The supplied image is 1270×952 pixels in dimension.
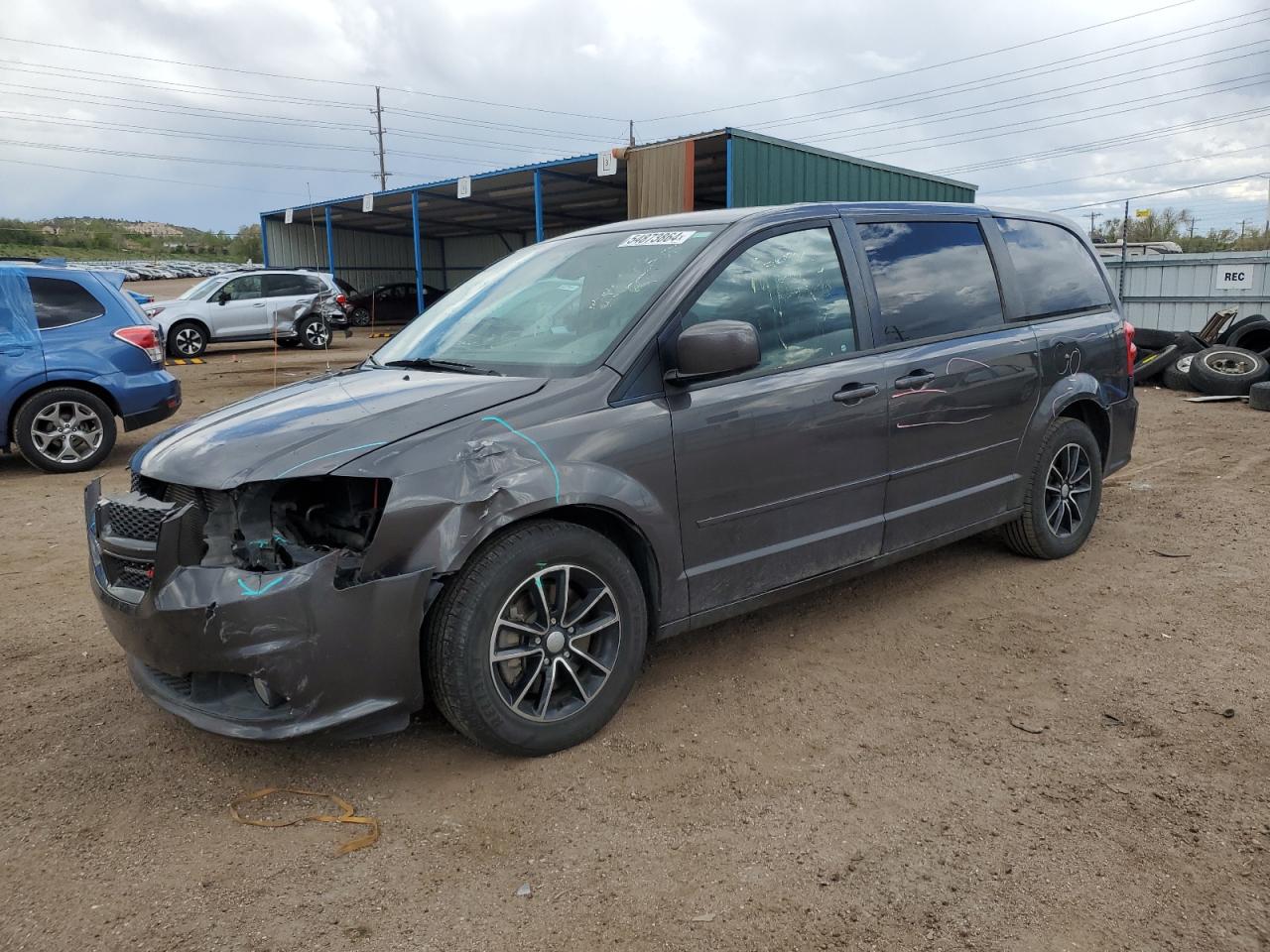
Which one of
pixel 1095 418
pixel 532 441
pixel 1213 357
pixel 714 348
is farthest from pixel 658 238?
pixel 1213 357

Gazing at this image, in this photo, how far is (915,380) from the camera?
13.1ft

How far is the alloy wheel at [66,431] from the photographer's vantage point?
7855 millimetres

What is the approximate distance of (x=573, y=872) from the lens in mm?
2537

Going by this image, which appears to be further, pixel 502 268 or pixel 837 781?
pixel 502 268

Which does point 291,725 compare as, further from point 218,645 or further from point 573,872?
point 573,872

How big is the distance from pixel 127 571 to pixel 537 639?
4.31 ft

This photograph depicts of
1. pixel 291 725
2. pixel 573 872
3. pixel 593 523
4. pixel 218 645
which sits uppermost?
pixel 593 523

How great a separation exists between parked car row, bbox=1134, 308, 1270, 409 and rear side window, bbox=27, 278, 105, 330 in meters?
11.6

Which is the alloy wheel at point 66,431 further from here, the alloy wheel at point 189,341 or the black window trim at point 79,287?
the alloy wheel at point 189,341

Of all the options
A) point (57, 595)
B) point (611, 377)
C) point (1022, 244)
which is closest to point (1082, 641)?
point (1022, 244)

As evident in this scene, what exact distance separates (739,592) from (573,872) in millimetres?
1315

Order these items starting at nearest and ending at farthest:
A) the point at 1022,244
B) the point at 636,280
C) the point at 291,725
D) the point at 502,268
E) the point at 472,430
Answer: the point at 291,725 < the point at 472,430 < the point at 636,280 < the point at 502,268 < the point at 1022,244

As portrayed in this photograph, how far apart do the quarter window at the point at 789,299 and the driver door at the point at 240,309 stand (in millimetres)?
18307

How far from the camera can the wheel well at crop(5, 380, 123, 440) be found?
25.3 ft
